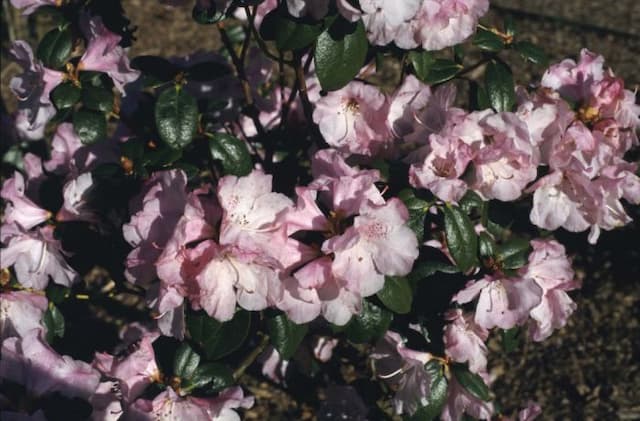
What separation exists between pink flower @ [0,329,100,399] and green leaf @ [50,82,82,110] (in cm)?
48

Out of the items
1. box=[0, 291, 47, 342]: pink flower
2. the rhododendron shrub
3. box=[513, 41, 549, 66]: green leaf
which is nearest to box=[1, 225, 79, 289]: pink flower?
the rhododendron shrub

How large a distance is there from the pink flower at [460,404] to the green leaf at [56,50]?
107 cm

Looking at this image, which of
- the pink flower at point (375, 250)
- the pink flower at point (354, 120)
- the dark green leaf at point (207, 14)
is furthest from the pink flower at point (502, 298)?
the dark green leaf at point (207, 14)

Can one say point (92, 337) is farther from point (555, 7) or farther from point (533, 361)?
point (555, 7)

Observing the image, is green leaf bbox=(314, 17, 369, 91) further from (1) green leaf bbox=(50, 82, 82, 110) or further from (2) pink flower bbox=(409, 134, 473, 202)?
(1) green leaf bbox=(50, 82, 82, 110)

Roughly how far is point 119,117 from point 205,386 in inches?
27.5

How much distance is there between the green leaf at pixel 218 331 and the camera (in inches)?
55.2

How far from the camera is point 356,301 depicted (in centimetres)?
126

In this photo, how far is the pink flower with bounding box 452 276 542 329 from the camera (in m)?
1.40

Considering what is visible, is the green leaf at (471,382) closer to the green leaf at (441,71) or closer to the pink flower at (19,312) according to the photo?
the green leaf at (441,71)

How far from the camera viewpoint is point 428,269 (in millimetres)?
1533

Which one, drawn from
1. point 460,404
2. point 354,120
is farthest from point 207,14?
point 460,404

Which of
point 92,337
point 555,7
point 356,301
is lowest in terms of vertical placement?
point 555,7

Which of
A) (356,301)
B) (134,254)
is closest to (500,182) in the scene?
(356,301)
